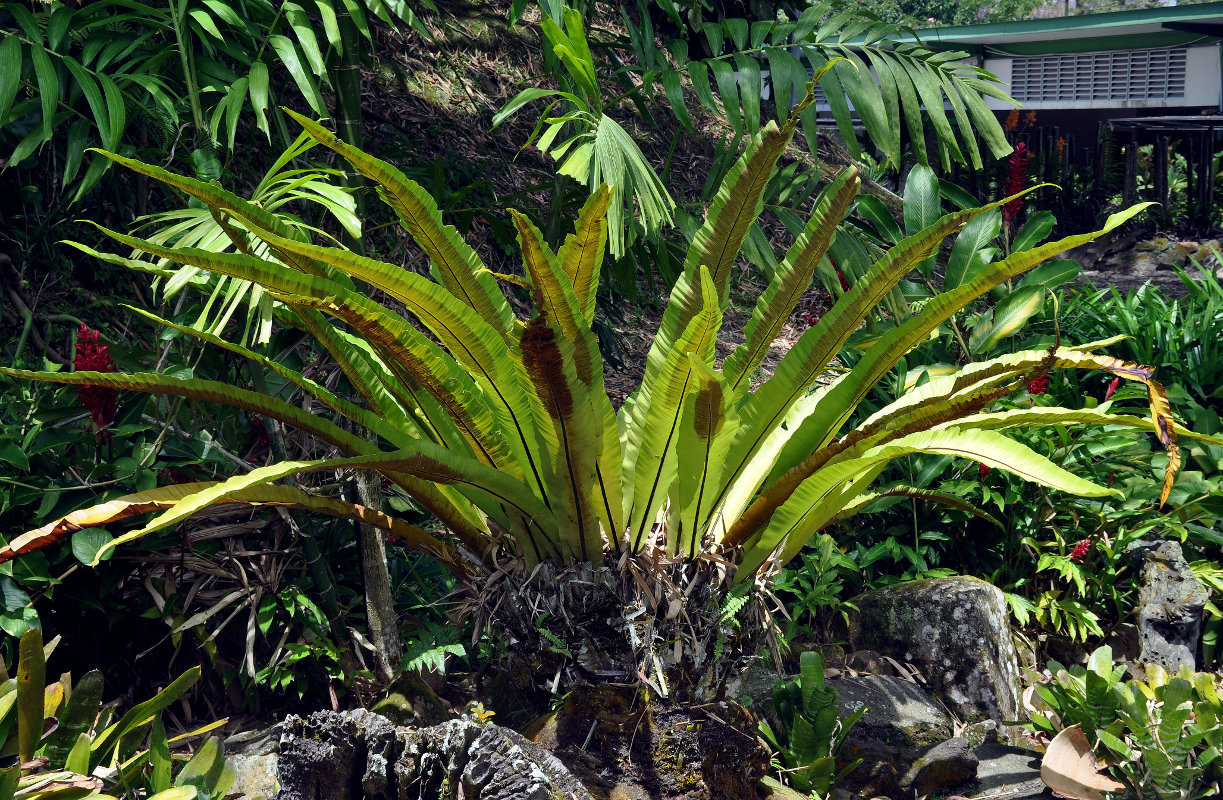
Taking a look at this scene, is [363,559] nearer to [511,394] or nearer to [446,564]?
[446,564]

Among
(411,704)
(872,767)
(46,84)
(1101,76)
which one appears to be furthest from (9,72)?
(1101,76)

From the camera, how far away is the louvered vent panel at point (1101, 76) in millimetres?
10000

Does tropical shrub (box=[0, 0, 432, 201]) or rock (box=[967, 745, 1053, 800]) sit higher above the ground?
tropical shrub (box=[0, 0, 432, 201])

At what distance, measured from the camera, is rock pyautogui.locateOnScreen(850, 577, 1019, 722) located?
316 cm

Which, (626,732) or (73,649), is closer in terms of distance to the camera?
(626,732)

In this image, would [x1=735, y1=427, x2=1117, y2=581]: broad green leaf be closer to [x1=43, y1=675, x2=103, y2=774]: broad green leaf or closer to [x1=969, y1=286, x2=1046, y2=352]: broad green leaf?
[x1=43, y1=675, x2=103, y2=774]: broad green leaf

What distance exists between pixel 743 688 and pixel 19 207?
3.60 meters

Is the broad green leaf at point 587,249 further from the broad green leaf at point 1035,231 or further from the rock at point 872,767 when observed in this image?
the broad green leaf at point 1035,231

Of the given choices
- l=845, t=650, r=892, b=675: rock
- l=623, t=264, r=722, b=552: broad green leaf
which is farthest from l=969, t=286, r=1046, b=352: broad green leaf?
l=623, t=264, r=722, b=552: broad green leaf

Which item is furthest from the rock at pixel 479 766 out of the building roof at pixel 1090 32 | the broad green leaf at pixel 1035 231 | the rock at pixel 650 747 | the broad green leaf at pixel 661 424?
the building roof at pixel 1090 32

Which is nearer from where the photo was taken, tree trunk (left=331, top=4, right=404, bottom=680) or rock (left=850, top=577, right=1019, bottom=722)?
tree trunk (left=331, top=4, right=404, bottom=680)

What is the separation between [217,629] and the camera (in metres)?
2.70

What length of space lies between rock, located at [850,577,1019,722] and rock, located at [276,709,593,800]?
184 centimetres

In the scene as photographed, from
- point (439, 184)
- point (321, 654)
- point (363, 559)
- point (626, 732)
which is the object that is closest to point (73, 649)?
point (321, 654)
